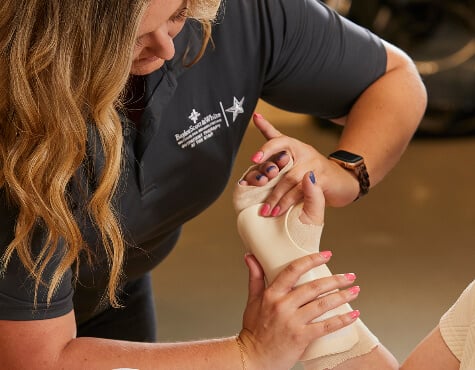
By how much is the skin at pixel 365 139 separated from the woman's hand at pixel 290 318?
0.18 m

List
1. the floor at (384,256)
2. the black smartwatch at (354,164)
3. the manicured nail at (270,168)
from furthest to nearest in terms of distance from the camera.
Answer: the floor at (384,256) < the black smartwatch at (354,164) < the manicured nail at (270,168)

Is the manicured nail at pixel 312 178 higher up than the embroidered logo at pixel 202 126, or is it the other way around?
the manicured nail at pixel 312 178

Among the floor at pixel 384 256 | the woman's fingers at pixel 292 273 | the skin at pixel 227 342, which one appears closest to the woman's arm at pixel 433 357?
the skin at pixel 227 342

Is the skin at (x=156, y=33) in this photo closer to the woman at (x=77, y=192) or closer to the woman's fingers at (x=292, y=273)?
the woman at (x=77, y=192)

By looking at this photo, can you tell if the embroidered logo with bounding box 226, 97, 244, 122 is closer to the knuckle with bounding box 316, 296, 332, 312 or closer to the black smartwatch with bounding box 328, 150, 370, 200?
the black smartwatch with bounding box 328, 150, 370, 200

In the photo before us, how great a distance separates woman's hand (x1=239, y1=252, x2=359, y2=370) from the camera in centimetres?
173

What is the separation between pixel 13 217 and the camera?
163 centimetres

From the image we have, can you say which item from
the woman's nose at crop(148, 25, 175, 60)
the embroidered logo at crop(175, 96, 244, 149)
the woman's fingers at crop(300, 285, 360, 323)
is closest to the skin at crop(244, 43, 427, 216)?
the embroidered logo at crop(175, 96, 244, 149)

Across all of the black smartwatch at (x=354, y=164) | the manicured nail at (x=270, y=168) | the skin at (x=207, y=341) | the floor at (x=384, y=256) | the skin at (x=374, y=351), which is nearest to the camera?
the skin at (x=207, y=341)

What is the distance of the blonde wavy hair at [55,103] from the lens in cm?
151

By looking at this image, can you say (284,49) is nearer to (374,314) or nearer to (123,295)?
(123,295)

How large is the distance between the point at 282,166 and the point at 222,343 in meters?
0.37

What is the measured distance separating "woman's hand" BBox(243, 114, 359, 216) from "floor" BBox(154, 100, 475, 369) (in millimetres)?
1571

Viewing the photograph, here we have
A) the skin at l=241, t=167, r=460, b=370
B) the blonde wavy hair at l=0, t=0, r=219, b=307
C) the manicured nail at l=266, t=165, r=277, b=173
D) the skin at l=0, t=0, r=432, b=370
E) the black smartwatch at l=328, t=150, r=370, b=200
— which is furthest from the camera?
the black smartwatch at l=328, t=150, r=370, b=200
